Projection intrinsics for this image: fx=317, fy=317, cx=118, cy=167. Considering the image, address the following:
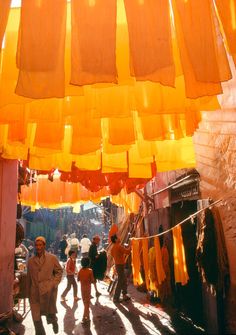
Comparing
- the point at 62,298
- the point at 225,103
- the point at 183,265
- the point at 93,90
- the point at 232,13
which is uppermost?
the point at 225,103

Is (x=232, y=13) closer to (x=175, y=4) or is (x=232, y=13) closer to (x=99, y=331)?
(x=175, y=4)

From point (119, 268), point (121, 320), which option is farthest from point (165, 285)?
point (119, 268)

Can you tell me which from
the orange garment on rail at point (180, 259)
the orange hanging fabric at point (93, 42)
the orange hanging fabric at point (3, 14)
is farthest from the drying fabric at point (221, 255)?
the orange hanging fabric at point (3, 14)

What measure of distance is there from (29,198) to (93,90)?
8623 millimetres

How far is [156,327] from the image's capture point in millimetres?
7277

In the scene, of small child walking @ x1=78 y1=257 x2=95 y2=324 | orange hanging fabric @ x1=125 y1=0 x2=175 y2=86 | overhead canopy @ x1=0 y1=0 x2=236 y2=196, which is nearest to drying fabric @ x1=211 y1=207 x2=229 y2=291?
overhead canopy @ x1=0 y1=0 x2=236 y2=196

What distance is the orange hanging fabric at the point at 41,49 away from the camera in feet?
6.33

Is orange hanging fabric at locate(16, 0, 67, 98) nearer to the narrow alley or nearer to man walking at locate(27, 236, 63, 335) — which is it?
man walking at locate(27, 236, 63, 335)

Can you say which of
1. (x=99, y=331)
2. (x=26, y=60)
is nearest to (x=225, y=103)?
(x=26, y=60)

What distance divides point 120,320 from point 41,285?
2791 mm

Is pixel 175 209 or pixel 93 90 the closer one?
pixel 93 90

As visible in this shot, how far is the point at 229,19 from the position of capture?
6.87 ft

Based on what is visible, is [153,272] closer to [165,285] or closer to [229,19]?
[165,285]

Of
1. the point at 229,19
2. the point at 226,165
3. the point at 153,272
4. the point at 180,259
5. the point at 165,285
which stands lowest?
the point at 165,285
